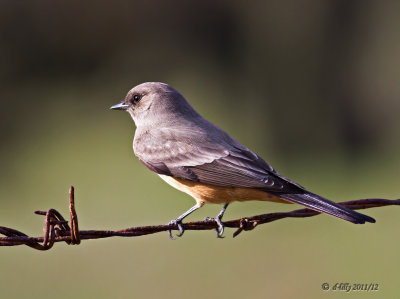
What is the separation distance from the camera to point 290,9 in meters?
17.6

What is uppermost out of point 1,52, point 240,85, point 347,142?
point 1,52

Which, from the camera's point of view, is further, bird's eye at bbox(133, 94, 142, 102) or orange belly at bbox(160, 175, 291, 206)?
bird's eye at bbox(133, 94, 142, 102)

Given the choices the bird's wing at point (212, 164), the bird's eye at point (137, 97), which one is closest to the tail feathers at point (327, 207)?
the bird's wing at point (212, 164)

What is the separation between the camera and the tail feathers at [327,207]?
434cm

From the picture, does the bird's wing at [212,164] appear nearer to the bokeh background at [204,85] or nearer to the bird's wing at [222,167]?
the bird's wing at [222,167]

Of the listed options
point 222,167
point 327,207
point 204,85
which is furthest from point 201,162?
point 204,85

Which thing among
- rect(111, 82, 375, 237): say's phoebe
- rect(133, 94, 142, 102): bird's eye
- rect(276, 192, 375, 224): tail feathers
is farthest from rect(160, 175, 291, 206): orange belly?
rect(133, 94, 142, 102): bird's eye

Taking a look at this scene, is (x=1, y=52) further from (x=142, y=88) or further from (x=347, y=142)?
(x=142, y=88)

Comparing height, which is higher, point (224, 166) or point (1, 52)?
point (1, 52)

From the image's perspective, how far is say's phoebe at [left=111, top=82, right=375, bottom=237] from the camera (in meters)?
4.84

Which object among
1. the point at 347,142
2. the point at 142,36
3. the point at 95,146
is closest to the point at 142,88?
the point at 95,146

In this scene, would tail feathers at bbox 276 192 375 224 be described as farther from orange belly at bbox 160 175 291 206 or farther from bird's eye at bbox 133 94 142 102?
bird's eye at bbox 133 94 142 102

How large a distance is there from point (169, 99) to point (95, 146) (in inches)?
375

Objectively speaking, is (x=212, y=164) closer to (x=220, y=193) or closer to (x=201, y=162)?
(x=201, y=162)
